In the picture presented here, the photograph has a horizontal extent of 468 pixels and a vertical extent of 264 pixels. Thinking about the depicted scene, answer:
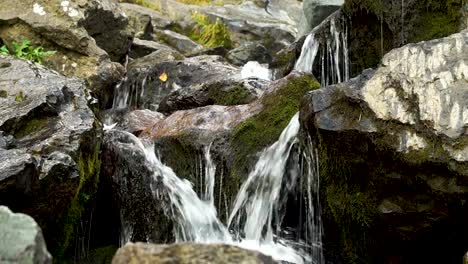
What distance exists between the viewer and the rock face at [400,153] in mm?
4465

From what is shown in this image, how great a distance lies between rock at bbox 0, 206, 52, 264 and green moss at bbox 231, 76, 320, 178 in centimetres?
343

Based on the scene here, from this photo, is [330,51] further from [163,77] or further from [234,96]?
[163,77]

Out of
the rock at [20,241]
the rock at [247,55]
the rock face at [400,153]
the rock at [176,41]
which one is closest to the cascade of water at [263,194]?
the rock face at [400,153]

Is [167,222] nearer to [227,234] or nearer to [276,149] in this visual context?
[227,234]

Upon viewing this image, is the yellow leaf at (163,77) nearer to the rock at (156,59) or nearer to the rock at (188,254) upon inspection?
the rock at (156,59)

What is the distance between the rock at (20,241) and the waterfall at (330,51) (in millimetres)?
5800

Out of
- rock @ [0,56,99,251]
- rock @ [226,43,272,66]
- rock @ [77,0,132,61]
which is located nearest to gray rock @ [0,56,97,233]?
rock @ [0,56,99,251]

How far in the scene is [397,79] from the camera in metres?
4.97

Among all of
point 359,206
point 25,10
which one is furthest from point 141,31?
point 359,206

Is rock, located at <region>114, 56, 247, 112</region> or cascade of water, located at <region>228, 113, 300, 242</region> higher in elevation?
rock, located at <region>114, 56, 247, 112</region>

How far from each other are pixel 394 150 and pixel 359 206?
1.95 ft

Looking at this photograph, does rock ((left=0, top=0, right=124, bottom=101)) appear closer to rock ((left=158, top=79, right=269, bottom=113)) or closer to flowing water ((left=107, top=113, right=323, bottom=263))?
rock ((left=158, top=79, right=269, bottom=113))

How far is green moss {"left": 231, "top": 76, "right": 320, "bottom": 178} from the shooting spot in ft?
19.3

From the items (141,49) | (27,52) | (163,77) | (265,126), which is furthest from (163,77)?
(265,126)
